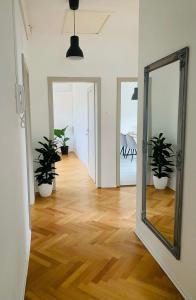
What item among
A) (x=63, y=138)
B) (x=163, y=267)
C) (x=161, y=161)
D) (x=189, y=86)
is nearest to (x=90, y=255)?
(x=163, y=267)

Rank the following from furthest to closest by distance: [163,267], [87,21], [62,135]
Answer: [62,135] → [87,21] → [163,267]

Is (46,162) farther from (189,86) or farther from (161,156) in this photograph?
(189,86)

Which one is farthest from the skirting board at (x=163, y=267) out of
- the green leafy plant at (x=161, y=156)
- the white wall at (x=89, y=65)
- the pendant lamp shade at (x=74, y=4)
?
the pendant lamp shade at (x=74, y=4)

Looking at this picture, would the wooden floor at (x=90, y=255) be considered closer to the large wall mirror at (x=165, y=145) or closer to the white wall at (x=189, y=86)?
the white wall at (x=189, y=86)

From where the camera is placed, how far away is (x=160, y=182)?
102 inches

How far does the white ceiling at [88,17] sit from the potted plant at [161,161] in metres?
1.81

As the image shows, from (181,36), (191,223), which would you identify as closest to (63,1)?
(181,36)

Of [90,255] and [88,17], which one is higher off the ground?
[88,17]

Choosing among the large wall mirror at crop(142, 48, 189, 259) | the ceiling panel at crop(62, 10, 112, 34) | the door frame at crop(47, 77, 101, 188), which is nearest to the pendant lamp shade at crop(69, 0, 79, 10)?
the ceiling panel at crop(62, 10, 112, 34)

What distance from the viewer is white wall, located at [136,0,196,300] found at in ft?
6.07

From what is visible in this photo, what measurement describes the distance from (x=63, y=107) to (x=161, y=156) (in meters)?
7.20

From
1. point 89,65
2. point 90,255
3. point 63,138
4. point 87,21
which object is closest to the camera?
point 90,255

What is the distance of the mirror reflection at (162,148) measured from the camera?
7.22 ft

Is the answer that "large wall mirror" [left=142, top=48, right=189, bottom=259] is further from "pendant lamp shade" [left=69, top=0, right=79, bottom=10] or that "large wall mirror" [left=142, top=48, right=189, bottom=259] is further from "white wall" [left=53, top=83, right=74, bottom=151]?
"white wall" [left=53, top=83, right=74, bottom=151]
